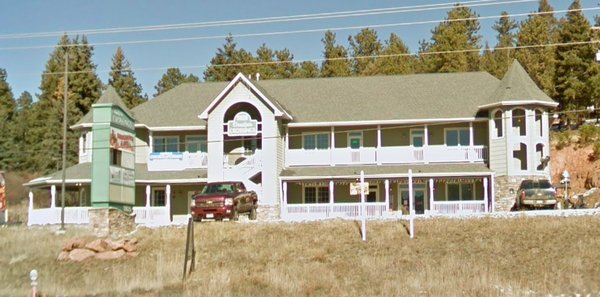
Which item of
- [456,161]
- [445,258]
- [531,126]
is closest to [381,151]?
[456,161]

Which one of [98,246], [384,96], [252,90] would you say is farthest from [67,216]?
[384,96]

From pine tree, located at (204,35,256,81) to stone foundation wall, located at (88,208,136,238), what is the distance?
140 feet

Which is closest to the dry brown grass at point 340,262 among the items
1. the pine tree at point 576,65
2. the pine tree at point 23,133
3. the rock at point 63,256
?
the rock at point 63,256

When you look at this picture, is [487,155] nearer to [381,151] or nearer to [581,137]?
[381,151]

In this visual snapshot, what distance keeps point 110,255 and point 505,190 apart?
21779 mm

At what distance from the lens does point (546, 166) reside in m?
46.4

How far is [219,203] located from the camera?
135 feet

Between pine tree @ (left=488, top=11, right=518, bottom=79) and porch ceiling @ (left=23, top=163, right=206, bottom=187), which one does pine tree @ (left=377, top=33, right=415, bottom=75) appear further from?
porch ceiling @ (left=23, top=163, right=206, bottom=187)

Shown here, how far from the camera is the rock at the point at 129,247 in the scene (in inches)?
1374

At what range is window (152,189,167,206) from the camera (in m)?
51.7

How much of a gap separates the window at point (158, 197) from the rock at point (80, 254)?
16510 mm

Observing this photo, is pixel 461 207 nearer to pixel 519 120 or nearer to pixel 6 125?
pixel 519 120

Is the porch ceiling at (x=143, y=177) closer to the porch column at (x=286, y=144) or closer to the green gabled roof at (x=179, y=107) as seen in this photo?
the green gabled roof at (x=179, y=107)

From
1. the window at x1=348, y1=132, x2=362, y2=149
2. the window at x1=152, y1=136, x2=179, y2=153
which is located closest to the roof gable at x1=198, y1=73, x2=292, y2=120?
the window at x1=152, y1=136, x2=179, y2=153
